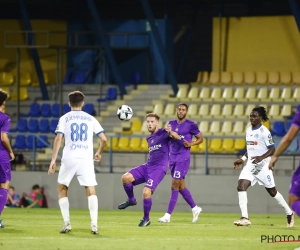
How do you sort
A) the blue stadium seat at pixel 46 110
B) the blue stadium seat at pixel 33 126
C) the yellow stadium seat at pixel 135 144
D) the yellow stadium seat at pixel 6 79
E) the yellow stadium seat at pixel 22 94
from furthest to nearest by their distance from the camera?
the yellow stadium seat at pixel 6 79 < the yellow stadium seat at pixel 22 94 < the blue stadium seat at pixel 46 110 < the blue stadium seat at pixel 33 126 < the yellow stadium seat at pixel 135 144

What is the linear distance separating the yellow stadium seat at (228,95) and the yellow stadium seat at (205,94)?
48 cm

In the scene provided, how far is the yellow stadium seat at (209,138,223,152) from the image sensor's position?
84.2 feet

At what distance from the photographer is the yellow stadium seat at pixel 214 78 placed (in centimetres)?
3009

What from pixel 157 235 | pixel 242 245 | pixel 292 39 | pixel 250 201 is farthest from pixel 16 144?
pixel 242 245

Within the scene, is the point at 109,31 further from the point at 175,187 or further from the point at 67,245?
the point at 67,245

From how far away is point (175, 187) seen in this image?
16.9m

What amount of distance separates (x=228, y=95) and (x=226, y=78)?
1683 mm

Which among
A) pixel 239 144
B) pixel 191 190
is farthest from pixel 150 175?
pixel 239 144

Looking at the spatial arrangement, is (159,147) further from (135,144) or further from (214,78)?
(214,78)

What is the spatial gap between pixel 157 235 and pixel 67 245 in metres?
2.11

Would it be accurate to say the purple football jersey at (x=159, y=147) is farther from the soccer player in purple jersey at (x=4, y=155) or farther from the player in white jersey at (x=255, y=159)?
the soccer player in purple jersey at (x=4, y=155)

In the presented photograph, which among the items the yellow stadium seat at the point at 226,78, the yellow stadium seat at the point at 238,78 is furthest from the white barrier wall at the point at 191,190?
the yellow stadium seat at the point at 226,78

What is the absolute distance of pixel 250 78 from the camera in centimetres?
2959

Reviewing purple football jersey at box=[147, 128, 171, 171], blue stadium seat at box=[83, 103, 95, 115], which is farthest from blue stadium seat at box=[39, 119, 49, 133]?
purple football jersey at box=[147, 128, 171, 171]
